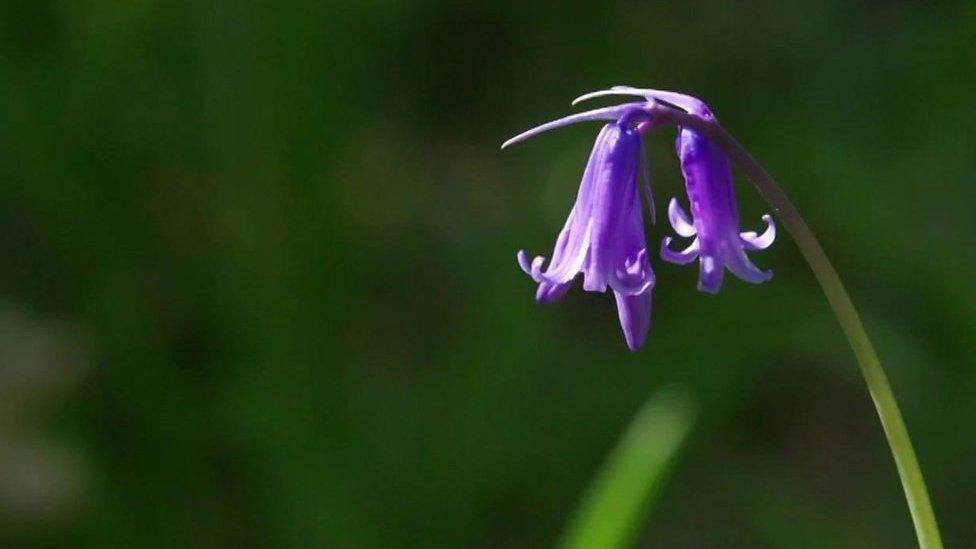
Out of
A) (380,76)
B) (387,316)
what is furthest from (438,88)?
(387,316)

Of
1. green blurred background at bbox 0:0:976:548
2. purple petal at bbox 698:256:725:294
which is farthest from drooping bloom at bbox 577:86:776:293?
green blurred background at bbox 0:0:976:548

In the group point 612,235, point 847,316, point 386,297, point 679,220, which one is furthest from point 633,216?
point 386,297

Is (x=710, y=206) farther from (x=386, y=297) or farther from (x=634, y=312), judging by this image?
(x=386, y=297)

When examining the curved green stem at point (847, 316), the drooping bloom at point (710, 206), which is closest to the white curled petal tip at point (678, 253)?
the drooping bloom at point (710, 206)

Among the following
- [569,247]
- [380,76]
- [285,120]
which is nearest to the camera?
[569,247]

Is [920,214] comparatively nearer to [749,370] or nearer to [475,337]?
[749,370]

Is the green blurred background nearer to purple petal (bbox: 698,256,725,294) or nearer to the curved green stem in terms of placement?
purple petal (bbox: 698,256,725,294)

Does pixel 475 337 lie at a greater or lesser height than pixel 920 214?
lesser
